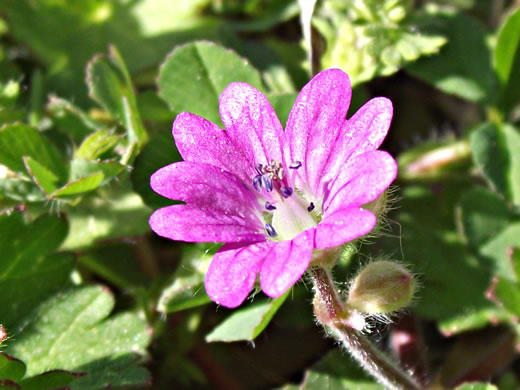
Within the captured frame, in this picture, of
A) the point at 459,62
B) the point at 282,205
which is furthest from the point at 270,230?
the point at 459,62

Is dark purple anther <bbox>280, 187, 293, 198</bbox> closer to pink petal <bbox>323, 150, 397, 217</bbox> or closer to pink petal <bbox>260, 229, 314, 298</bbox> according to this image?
pink petal <bbox>323, 150, 397, 217</bbox>

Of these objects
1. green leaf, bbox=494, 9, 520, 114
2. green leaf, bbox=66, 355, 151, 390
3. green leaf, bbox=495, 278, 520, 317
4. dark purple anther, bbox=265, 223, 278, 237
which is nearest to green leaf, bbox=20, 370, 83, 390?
green leaf, bbox=66, 355, 151, 390

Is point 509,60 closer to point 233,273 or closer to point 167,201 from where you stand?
point 167,201

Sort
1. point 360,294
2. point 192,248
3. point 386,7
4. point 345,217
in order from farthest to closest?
point 386,7, point 192,248, point 360,294, point 345,217

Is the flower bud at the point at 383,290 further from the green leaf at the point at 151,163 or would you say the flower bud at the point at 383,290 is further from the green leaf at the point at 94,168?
the green leaf at the point at 94,168

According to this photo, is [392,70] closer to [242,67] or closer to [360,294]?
[242,67]

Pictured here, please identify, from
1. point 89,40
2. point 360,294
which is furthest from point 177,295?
point 89,40

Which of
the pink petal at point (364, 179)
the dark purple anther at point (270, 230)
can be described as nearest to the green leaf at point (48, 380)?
the dark purple anther at point (270, 230)
